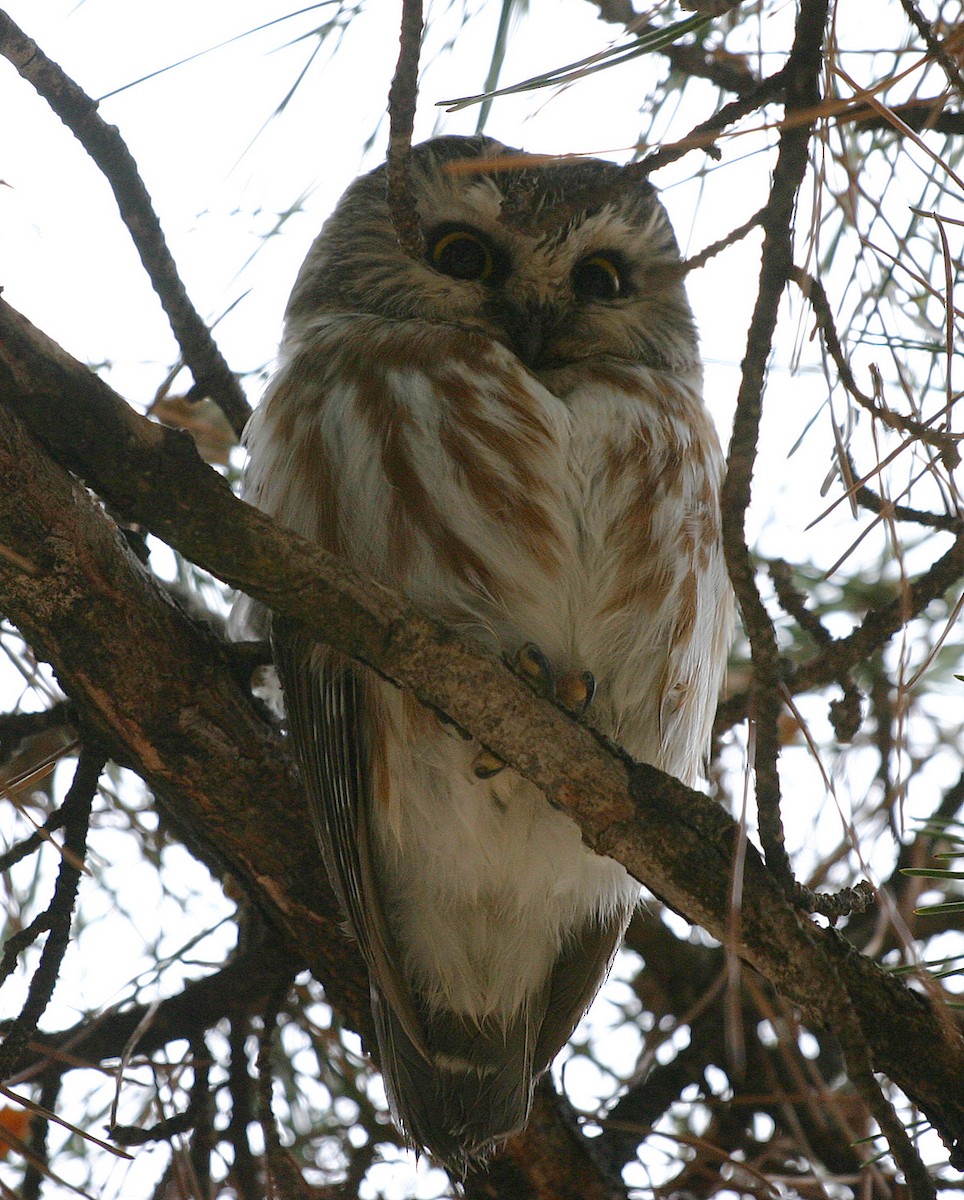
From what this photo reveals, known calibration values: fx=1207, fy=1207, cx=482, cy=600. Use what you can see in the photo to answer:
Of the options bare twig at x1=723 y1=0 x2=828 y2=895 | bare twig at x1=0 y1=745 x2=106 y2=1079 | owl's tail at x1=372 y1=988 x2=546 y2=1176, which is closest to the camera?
bare twig at x1=723 y1=0 x2=828 y2=895

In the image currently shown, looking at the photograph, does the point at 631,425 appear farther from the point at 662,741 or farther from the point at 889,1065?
the point at 889,1065

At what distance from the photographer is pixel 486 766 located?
1965 mm

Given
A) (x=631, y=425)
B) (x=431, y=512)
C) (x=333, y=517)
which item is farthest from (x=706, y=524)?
(x=333, y=517)

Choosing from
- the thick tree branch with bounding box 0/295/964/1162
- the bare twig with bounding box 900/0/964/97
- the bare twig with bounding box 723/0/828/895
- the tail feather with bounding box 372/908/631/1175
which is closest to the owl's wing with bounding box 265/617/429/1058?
the tail feather with bounding box 372/908/631/1175

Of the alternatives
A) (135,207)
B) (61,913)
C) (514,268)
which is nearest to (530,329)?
(514,268)

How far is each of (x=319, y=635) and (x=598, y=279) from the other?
1.34 metres

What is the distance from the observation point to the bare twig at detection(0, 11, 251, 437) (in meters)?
1.94

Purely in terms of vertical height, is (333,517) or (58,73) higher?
(58,73)

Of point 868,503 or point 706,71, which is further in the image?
point 706,71

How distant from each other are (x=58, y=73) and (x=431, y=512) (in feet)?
3.07

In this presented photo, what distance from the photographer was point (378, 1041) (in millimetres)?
2133

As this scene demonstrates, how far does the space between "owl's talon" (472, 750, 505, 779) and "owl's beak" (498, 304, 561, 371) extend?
81cm

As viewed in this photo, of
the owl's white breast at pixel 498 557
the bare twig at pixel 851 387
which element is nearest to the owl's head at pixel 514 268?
the owl's white breast at pixel 498 557

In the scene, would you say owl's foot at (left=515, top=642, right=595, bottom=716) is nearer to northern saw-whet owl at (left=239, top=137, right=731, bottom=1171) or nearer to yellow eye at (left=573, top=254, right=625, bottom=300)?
northern saw-whet owl at (left=239, top=137, right=731, bottom=1171)
